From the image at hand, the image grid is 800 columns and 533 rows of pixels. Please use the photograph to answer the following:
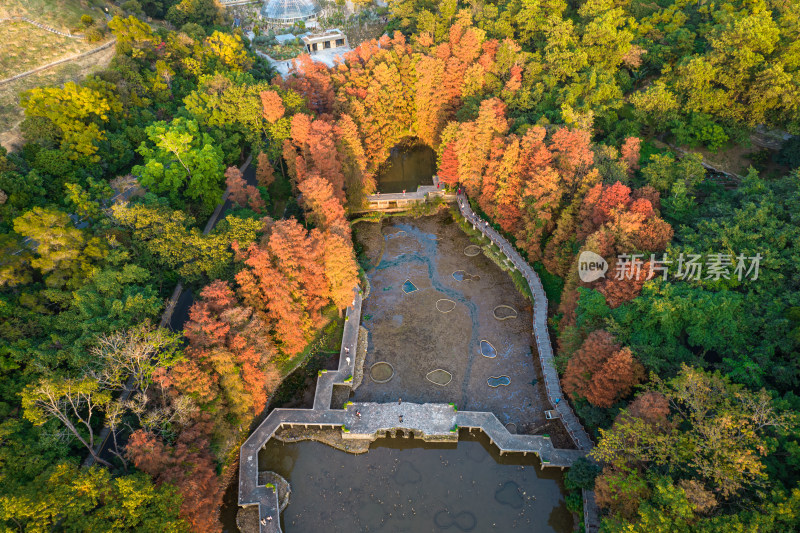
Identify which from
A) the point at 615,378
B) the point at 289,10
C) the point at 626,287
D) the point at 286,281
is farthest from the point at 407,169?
the point at 289,10

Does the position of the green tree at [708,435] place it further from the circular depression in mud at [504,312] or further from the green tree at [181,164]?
the green tree at [181,164]

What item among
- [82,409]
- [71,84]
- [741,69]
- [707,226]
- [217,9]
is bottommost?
[82,409]

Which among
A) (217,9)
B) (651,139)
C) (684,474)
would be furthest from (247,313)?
(217,9)

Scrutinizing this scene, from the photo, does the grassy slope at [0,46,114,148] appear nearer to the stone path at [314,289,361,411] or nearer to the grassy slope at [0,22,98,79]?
the grassy slope at [0,22,98,79]

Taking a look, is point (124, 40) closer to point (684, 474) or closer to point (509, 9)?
point (509, 9)

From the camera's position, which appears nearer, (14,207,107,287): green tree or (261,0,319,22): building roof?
(14,207,107,287): green tree

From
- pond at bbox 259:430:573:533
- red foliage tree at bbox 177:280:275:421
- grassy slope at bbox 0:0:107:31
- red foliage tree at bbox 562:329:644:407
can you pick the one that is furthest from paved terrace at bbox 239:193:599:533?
grassy slope at bbox 0:0:107:31
